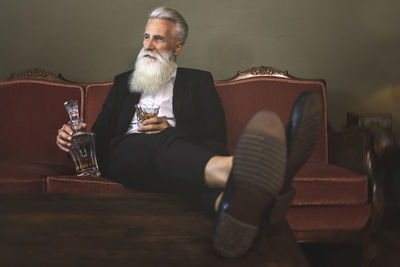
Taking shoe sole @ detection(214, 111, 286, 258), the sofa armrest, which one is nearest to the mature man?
shoe sole @ detection(214, 111, 286, 258)

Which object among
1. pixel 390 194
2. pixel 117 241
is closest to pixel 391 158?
pixel 390 194

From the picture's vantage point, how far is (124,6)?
2.38 meters

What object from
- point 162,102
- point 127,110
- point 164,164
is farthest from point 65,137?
point 164,164

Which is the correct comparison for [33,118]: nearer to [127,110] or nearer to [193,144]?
[127,110]

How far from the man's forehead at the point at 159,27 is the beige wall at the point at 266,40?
649mm

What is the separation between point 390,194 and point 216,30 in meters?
1.67

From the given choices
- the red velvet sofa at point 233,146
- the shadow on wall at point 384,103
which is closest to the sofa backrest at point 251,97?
the red velvet sofa at point 233,146

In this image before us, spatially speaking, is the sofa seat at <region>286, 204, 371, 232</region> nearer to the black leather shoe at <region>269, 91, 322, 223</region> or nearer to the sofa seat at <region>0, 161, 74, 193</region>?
the black leather shoe at <region>269, 91, 322, 223</region>

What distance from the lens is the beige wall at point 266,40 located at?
2277 millimetres

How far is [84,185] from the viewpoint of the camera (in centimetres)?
131

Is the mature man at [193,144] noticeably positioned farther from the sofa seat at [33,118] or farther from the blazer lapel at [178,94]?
the sofa seat at [33,118]

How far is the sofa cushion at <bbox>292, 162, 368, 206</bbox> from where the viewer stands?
1.25m

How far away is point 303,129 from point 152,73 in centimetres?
111

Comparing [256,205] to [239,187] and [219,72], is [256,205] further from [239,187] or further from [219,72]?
[219,72]
